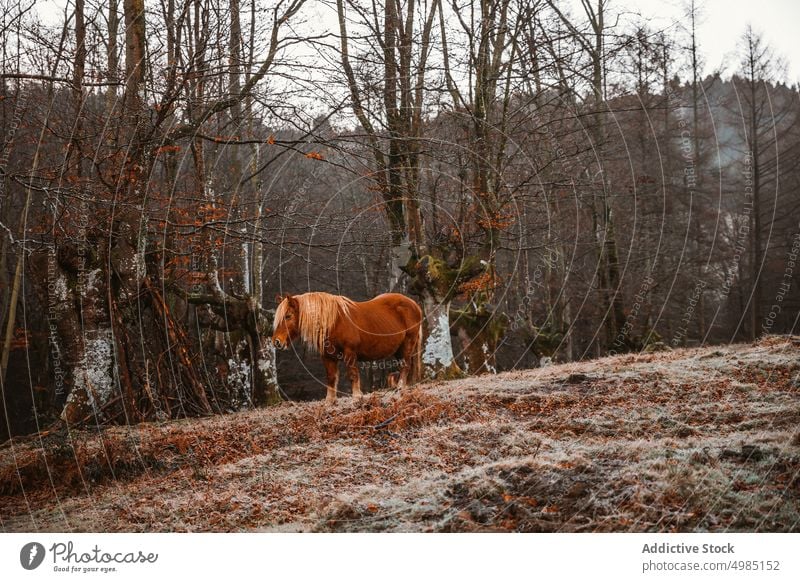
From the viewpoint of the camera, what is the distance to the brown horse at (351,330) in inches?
340

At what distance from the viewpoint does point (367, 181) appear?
1002 cm

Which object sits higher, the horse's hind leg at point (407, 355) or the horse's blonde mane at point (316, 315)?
the horse's blonde mane at point (316, 315)

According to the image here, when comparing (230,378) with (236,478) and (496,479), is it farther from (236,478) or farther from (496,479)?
(496,479)

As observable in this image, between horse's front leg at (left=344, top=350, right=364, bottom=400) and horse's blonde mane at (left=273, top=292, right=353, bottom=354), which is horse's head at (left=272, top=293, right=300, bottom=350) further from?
horse's front leg at (left=344, top=350, right=364, bottom=400)

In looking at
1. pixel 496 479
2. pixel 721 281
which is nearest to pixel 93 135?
pixel 496 479

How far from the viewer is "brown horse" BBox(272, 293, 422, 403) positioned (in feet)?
28.3

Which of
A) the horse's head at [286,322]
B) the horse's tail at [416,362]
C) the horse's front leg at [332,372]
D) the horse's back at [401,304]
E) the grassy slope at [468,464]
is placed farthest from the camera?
the horse's tail at [416,362]

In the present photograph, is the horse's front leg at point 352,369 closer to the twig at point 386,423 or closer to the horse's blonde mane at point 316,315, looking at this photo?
the horse's blonde mane at point 316,315

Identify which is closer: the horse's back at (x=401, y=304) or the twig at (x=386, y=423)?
the twig at (x=386, y=423)

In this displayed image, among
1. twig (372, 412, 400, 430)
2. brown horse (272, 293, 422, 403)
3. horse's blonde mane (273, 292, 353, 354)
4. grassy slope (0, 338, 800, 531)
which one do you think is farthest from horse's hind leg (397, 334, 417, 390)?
twig (372, 412, 400, 430)

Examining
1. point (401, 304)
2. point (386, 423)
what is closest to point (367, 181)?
point (401, 304)

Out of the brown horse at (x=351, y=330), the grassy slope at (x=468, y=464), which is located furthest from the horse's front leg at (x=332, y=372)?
the grassy slope at (x=468, y=464)

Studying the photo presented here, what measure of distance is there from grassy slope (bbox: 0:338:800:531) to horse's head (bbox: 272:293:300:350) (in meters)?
1.09
